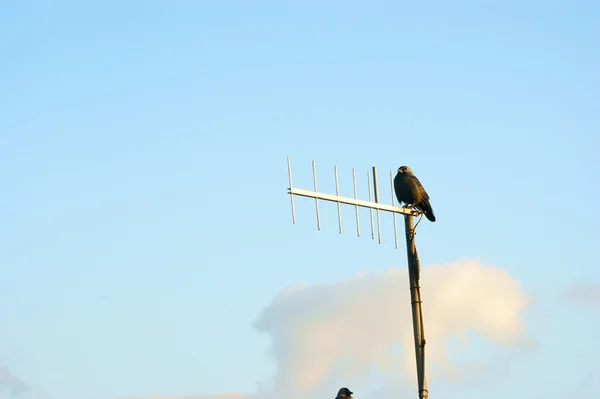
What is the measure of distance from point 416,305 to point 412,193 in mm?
3985

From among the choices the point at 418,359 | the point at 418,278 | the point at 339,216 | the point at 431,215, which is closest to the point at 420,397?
the point at 418,359

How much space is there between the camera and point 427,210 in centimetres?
2162

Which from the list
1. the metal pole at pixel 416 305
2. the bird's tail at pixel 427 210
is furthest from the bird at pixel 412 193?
the metal pole at pixel 416 305

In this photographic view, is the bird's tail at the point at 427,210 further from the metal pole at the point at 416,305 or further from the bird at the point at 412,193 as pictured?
the metal pole at the point at 416,305

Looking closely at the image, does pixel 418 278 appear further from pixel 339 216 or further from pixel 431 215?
pixel 431 215

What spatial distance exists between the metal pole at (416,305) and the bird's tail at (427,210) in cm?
300

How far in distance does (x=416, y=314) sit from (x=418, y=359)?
0.72 meters

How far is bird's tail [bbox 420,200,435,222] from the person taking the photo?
21252mm

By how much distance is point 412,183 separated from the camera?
70.5 ft

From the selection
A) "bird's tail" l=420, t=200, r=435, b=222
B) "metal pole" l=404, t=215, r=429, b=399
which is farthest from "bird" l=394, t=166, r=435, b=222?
"metal pole" l=404, t=215, r=429, b=399

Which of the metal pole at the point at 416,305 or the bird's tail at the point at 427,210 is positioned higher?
the bird's tail at the point at 427,210

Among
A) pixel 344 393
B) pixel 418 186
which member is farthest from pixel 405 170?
pixel 344 393

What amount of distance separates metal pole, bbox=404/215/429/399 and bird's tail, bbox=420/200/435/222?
3004mm

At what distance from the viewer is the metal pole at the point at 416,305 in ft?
56.3
